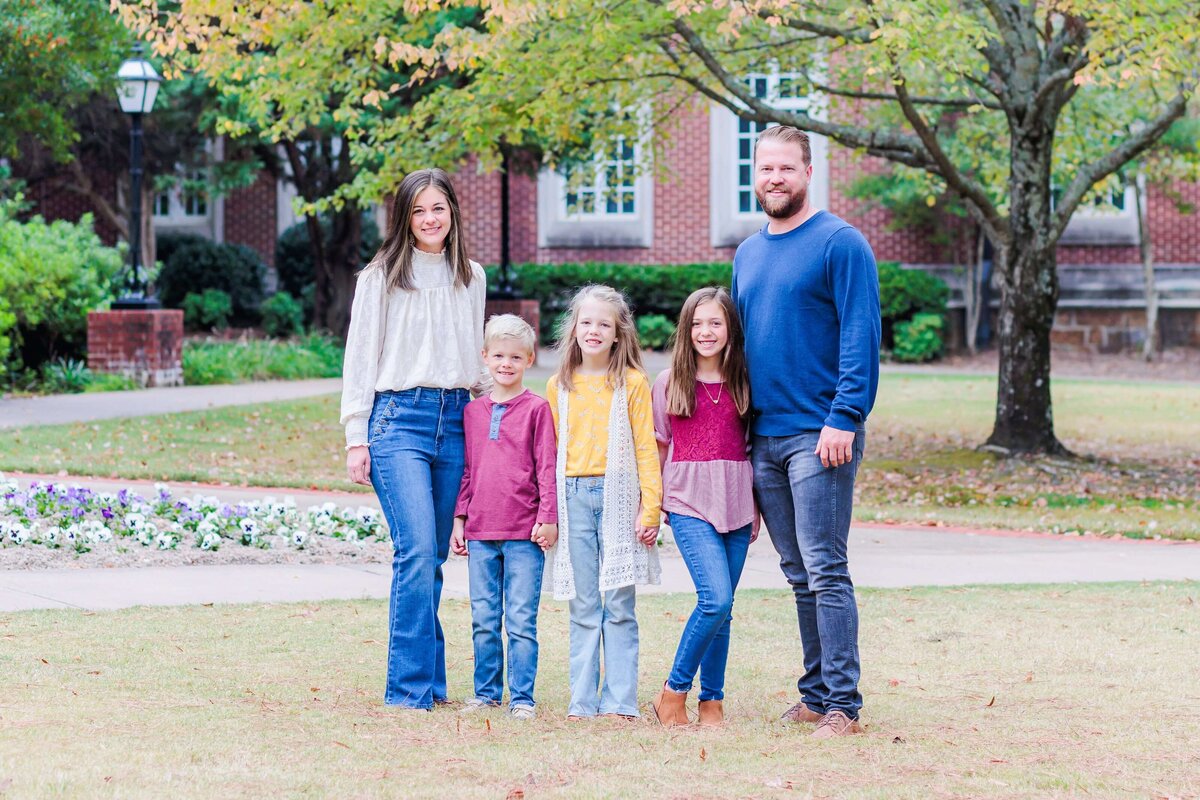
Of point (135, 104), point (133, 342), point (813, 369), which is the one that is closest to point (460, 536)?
point (813, 369)

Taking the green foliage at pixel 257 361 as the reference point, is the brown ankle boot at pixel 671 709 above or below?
below

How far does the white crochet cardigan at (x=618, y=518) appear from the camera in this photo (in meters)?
4.88

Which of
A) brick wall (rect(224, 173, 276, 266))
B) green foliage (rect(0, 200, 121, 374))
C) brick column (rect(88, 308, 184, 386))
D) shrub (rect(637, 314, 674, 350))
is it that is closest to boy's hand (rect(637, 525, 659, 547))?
green foliage (rect(0, 200, 121, 374))

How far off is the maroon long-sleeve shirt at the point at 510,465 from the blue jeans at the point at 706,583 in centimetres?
45

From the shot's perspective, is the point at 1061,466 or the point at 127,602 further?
the point at 1061,466

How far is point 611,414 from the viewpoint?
16.1ft

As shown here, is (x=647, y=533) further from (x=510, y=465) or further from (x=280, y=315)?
(x=280, y=315)

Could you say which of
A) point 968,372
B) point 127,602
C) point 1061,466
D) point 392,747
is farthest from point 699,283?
point 392,747

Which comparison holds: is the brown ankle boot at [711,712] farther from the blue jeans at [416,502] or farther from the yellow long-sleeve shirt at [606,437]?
the blue jeans at [416,502]

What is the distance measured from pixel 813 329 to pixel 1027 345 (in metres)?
9.34

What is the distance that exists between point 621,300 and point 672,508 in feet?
2.27

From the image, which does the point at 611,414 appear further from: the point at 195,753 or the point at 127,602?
the point at 127,602

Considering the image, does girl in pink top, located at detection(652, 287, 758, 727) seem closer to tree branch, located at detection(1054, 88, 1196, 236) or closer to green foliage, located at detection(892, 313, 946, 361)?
tree branch, located at detection(1054, 88, 1196, 236)

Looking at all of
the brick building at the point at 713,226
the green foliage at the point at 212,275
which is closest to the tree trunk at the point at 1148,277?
the brick building at the point at 713,226
